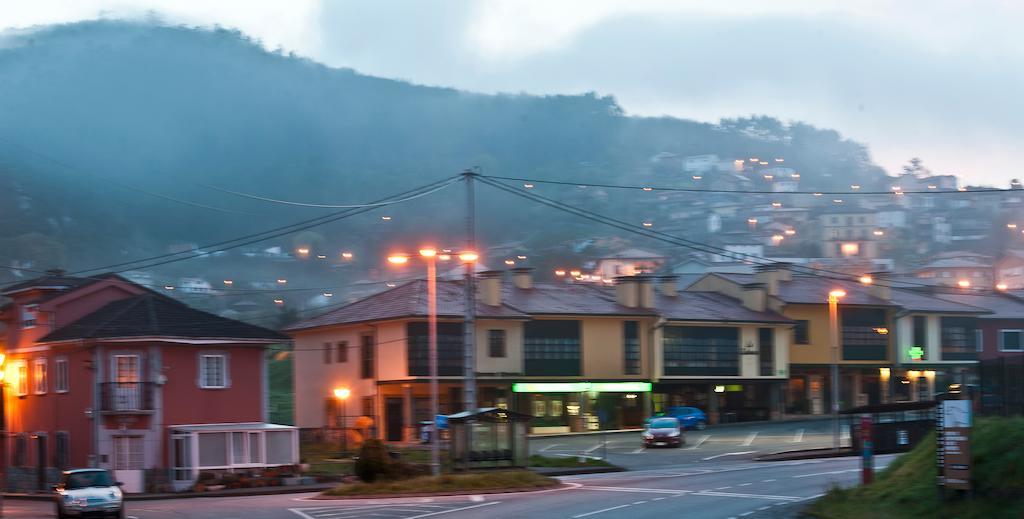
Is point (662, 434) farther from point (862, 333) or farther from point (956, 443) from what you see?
point (956, 443)

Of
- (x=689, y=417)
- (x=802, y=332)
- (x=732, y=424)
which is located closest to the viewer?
(x=689, y=417)

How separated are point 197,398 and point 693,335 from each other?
127ft

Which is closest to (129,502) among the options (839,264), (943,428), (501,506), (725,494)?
(501,506)

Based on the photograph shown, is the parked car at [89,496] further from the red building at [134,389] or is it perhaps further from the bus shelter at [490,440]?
the bus shelter at [490,440]

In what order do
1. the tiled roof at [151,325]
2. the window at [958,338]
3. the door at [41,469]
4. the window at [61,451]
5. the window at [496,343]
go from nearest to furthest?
the door at [41,469], the tiled roof at [151,325], the window at [61,451], the window at [496,343], the window at [958,338]

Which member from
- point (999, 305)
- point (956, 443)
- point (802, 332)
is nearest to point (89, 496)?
point (956, 443)

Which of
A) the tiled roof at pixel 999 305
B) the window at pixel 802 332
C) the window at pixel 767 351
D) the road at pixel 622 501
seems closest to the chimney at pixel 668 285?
the window at pixel 767 351

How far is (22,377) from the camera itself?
2158 inches

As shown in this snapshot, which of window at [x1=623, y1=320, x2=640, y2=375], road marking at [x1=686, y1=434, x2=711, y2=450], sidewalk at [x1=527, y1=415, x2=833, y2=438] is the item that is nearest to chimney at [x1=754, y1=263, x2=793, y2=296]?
sidewalk at [x1=527, y1=415, x2=833, y2=438]

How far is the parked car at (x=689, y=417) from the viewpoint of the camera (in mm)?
72062

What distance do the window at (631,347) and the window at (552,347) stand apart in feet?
12.0

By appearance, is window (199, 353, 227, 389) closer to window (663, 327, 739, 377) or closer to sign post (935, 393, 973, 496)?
sign post (935, 393, 973, 496)

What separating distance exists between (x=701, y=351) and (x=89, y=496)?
52966mm

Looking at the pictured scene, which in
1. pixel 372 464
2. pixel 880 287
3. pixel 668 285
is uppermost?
pixel 668 285
